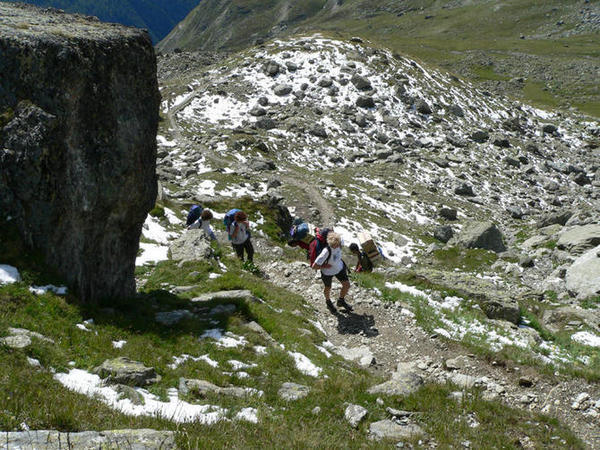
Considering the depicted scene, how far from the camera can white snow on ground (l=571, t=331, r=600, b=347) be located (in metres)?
15.2

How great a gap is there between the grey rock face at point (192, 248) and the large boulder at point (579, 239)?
26.2m

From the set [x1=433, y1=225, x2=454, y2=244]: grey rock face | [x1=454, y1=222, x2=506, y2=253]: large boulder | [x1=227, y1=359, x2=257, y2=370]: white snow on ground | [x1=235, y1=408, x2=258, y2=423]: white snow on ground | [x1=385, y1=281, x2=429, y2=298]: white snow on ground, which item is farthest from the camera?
[x1=433, y1=225, x2=454, y2=244]: grey rock face

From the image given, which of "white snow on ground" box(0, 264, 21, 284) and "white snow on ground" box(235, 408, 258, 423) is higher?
"white snow on ground" box(0, 264, 21, 284)

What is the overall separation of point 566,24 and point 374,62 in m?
161

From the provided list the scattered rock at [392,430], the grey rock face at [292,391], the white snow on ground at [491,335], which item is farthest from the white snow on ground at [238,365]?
the white snow on ground at [491,335]

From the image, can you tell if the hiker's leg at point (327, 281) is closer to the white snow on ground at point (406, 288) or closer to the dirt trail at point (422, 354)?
the dirt trail at point (422, 354)

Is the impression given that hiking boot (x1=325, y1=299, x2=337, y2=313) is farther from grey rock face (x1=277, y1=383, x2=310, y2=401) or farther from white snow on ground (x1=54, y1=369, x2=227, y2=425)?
white snow on ground (x1=54, y1=369, x2=227, y2=425)

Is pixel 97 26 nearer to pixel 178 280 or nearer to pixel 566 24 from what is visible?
pixel 178 280

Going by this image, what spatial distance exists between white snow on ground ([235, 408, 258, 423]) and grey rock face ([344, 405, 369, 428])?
1.82 metres

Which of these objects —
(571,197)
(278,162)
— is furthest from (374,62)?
(571,197)

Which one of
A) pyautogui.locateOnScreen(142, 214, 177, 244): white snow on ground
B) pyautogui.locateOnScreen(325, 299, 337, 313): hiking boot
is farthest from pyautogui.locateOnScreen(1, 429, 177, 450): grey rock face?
pyautogui.locateOnScreen(142, 214, 177, 244): white snow on ground

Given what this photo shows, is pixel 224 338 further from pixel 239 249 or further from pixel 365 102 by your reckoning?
pixel 365 102

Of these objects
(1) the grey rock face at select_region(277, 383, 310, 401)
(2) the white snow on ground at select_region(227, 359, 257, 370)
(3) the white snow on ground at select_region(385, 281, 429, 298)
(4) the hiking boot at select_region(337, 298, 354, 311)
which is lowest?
(3) the white snow on ground at select_region(385, 281, 429, 298)

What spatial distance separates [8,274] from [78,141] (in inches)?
136
